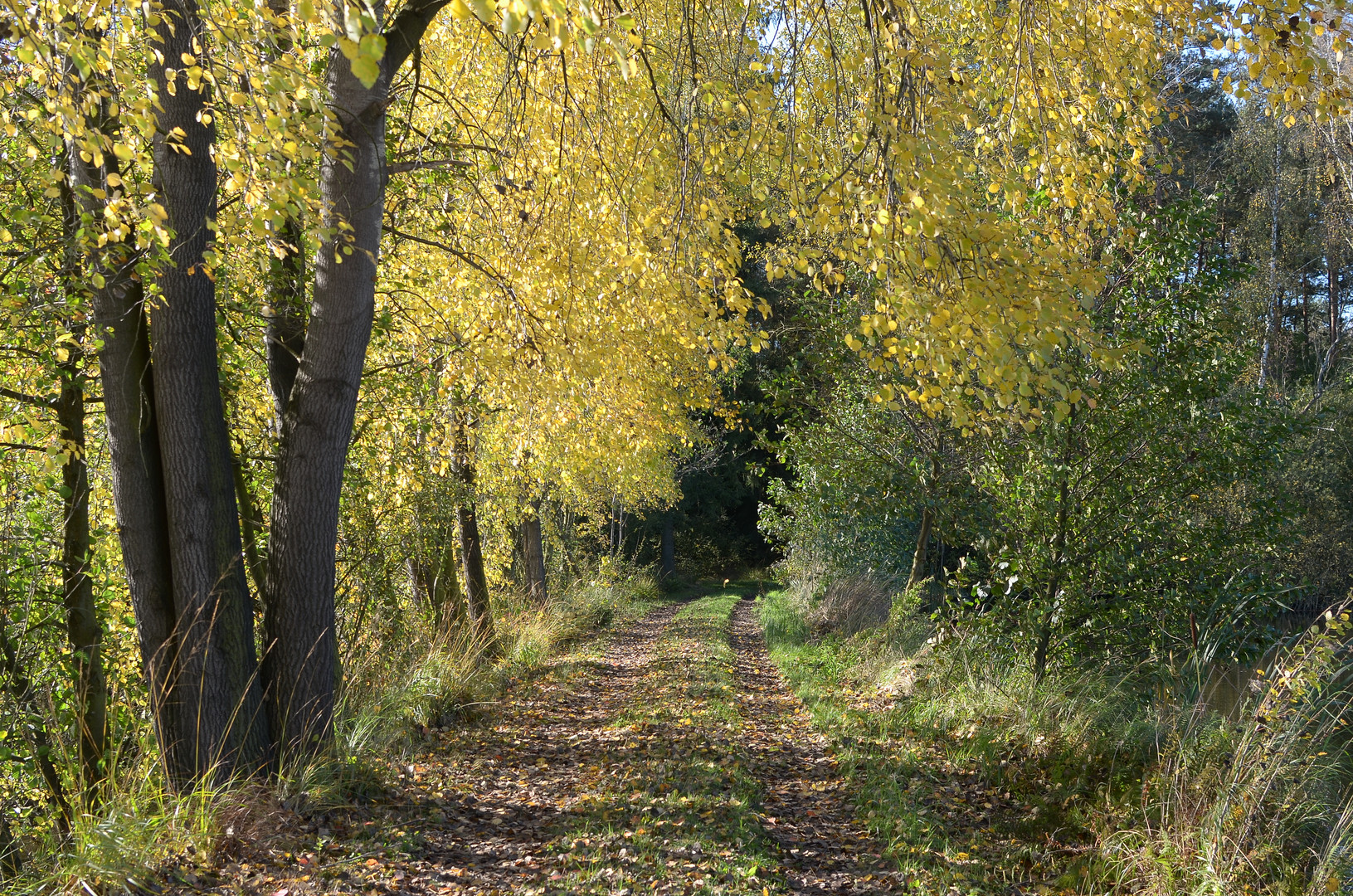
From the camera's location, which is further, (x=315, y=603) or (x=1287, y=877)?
(x=315, y=603)

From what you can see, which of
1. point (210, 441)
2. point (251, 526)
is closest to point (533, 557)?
point (251, 526)

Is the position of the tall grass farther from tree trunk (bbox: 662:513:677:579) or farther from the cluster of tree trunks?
tree trunk (bbox: 662:513:677:579)

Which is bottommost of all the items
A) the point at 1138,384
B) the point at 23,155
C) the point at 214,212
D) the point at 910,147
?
the point at 1138,384

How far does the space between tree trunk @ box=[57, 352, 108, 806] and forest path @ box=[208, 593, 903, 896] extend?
5.90ft

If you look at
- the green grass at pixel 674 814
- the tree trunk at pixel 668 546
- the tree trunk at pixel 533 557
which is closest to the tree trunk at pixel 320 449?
the green grass at pixel 674 814

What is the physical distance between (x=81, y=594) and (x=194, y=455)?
182 centimetres

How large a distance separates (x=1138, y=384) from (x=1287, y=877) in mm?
3326

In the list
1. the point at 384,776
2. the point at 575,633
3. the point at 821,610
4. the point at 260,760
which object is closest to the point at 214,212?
the point at 260,760

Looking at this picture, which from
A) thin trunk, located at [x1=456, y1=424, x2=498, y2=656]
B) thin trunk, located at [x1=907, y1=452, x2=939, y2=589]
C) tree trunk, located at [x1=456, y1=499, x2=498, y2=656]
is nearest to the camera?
thin trunk, located at [x1=907, y1=452, x2=939, y2=589]

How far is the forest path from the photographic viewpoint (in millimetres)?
4145

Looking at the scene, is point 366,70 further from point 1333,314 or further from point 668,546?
point 668,546

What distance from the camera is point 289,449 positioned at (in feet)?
15.9

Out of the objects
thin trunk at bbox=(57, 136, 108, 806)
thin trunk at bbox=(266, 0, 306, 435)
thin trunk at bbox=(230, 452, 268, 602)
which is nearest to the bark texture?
thin trunk at bbox=(266, 0, 306, 435)

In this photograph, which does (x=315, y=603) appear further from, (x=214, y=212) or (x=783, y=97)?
(x=783, y=97)
